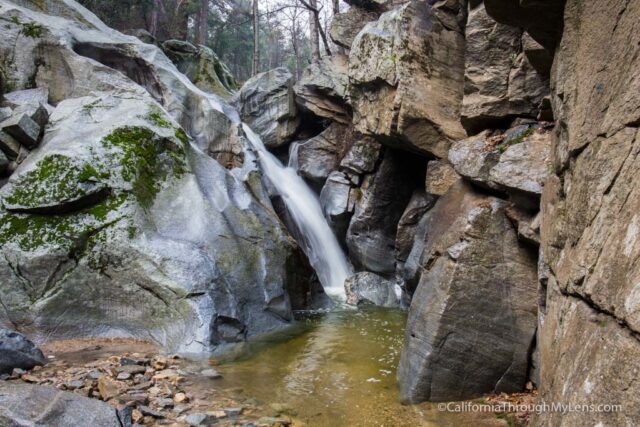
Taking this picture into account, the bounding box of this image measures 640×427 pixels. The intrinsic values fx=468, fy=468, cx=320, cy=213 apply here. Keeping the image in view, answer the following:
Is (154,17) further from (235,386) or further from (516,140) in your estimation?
(235,386)

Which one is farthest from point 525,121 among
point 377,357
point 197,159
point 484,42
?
point 197,159

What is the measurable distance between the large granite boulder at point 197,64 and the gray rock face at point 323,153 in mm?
7233

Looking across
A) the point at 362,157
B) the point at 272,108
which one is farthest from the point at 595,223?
the point at 272,108

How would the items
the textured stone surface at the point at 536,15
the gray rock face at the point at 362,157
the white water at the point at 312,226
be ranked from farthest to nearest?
the white water at the point at 312,226, the gray rock face at the point at 362,157, the textured stone surface at the point at 536,15

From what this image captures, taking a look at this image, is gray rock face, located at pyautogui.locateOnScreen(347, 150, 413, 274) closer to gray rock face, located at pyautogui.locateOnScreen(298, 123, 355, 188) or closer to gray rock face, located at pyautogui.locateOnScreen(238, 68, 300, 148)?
gray rock face, located at pyautogui.locateOnScreen(298, 123, 355, 188)

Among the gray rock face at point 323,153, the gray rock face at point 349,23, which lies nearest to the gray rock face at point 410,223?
the gray rock face at point 323,153

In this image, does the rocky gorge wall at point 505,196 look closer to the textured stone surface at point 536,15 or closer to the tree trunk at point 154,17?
the textured stone surface at point 536,15

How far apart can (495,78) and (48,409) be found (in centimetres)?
806

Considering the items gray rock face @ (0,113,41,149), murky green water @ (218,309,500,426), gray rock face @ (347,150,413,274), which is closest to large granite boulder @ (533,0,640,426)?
murky green water @ (218,309,500,426)

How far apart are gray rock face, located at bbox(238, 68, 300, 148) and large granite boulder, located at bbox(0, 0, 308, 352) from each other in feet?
20.9

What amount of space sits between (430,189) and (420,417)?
5.74 metres

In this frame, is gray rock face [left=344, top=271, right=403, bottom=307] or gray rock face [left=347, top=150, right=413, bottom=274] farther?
gray rock face [left=347, top=150, right=413, bottom=274]

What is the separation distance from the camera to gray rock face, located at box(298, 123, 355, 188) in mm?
16500

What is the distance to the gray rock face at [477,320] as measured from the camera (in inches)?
252
